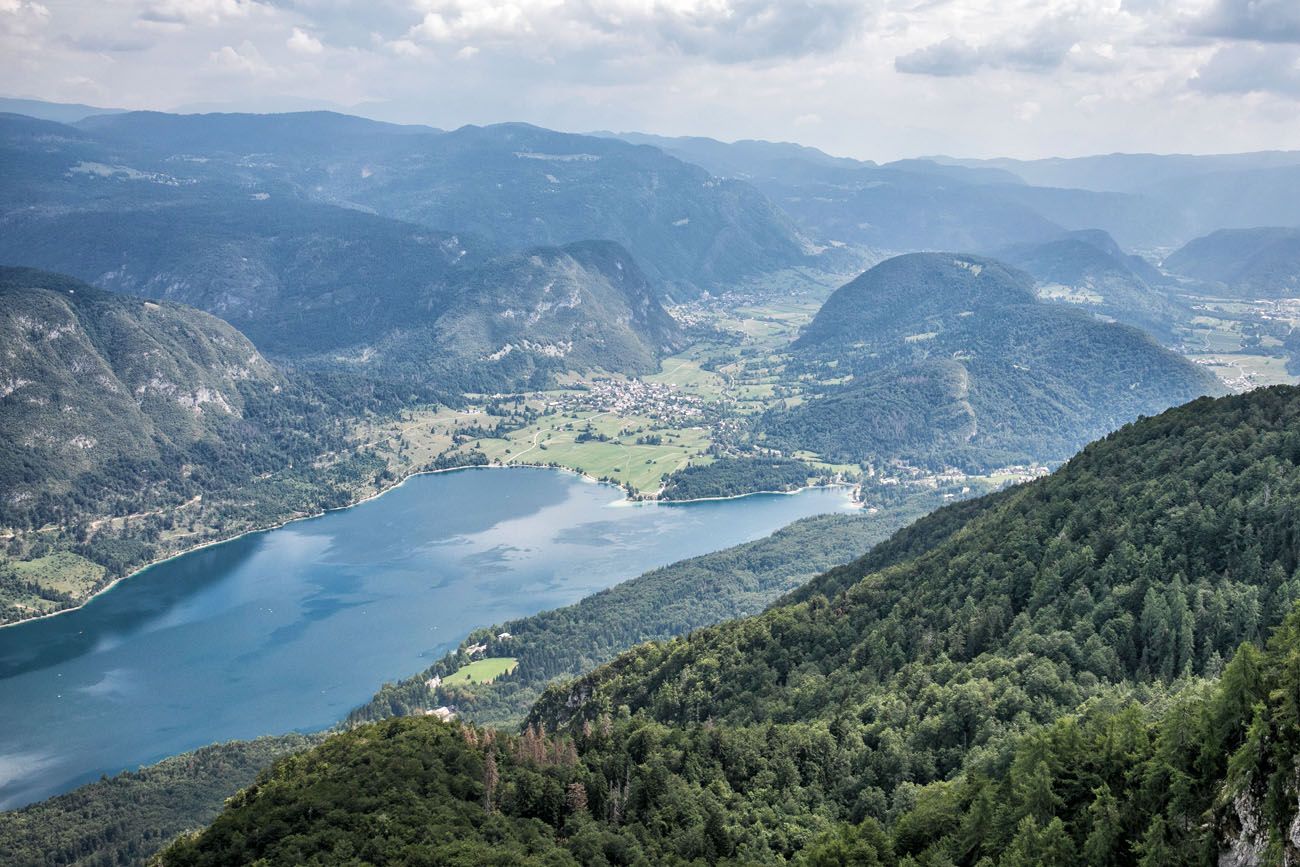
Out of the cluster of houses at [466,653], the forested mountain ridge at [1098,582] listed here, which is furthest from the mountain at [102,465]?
the forested mountain ridge at [1098,582]

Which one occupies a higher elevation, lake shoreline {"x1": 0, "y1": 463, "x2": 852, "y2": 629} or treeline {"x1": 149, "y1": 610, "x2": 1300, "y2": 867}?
treeline {"x1": 149, "y1": 610, "x2": 1300, "y2": 867}

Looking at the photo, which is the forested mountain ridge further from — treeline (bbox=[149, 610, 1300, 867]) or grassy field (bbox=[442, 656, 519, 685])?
grassy field (bbox=[442, 656, 519, 685])

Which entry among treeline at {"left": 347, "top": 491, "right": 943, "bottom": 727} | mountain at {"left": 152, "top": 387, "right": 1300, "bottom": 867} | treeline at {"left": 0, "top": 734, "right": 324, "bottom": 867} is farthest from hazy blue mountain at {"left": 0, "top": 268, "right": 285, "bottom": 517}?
mountain at {"left": 152, "top": 387, "right": 1300, "bottom": 867}

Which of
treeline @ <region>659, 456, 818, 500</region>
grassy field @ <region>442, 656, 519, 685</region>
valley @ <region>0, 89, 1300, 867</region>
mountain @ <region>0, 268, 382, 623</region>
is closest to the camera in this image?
valley @ <region>0, 89, 1300, 867</region>

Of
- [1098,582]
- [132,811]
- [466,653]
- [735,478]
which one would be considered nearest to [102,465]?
[466,653]

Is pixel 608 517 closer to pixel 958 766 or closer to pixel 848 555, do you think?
pixel 848 555

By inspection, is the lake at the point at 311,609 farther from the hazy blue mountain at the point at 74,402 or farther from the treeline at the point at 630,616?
the hazy blue mountain at the point at 74,402

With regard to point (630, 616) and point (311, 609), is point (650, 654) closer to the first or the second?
point (630, 616)

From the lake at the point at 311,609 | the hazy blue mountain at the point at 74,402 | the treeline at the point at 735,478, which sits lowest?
the lake at the point at 311,609
